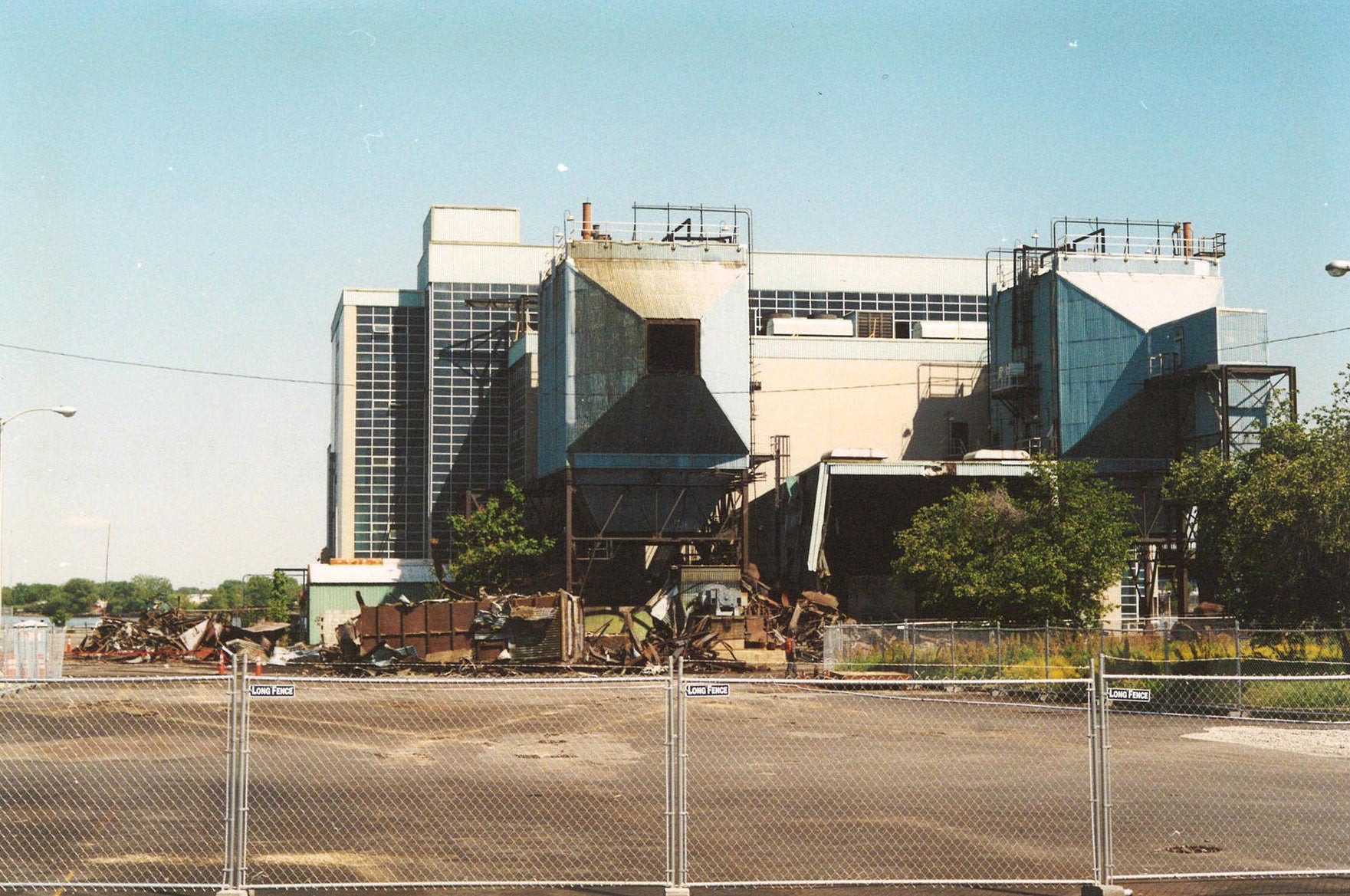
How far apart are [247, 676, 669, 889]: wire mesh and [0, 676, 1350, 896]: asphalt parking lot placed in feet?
0.20

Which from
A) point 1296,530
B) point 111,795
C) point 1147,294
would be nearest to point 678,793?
point 111,795

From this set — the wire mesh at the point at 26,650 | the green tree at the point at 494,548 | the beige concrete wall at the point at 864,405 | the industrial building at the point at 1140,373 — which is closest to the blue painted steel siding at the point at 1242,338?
the industrial building at the point at 1140,373

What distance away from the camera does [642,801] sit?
17359mm

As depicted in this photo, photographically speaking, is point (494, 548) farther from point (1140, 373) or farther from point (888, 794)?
point (888, 794)

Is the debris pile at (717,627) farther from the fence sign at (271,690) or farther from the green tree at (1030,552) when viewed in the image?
the fence sign at (271,690)

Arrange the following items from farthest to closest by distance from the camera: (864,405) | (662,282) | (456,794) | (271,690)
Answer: (864,405)
(662,282)
(456,794)
(271,690)

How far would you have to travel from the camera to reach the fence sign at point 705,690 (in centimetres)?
1174

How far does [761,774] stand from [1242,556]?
20.5 m

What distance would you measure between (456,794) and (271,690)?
6.62 meters

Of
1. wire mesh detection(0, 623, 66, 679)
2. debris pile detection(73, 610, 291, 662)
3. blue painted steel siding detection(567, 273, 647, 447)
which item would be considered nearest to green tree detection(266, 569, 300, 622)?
debris pile detection(73, 610, 291, 662)

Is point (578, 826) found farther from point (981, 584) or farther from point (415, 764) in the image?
point (981, 584)

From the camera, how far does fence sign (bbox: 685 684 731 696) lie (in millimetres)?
11742

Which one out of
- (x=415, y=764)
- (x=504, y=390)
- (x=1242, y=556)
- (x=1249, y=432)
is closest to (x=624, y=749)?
(x=415, y=764)

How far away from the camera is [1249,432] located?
181 ft
